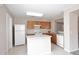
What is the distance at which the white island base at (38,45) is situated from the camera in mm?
3477

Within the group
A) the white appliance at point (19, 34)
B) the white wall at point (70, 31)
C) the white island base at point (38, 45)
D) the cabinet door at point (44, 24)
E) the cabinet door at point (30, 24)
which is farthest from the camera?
the cabinet door at point (44, 24)

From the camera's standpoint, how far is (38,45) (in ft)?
11.8

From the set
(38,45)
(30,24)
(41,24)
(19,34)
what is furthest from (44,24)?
(38,45)

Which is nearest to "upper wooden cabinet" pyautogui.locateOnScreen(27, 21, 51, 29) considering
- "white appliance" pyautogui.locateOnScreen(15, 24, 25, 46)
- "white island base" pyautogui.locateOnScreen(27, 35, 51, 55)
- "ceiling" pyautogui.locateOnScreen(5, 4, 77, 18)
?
"white appliance" pyautogui.locateOnScreen(15, 24, 25, 46)

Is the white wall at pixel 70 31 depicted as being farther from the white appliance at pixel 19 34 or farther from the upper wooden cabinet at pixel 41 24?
the upper wooden cabinet at pixel 41 24

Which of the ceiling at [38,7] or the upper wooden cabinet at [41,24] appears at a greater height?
the ceiling at [38,7]

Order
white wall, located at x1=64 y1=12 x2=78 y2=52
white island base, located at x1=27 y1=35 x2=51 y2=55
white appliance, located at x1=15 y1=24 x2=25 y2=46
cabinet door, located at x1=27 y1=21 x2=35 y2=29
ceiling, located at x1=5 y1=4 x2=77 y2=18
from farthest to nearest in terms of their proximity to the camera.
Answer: cabinet door, located at x1=27 y1=21 x2=35 y2=29 < white appliance, located at x1=15 y1=24 x2=25 y2=46 < white wall, located at x1=64 y1=12 x2=78 y2=52 < white island base, located at x1=27 y1=35 x2=51 y2=55 < ceiling, located at x1=5 y1=4 x2=77 y2=18

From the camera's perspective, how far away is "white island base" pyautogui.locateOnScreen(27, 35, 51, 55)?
3.48 metres

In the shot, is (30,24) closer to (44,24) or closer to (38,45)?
(44,24)

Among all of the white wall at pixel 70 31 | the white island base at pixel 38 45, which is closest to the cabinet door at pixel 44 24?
the white wall at pixel 70 31

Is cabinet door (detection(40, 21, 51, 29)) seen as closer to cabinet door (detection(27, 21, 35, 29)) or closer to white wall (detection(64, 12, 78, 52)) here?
cabinet door (detection(27, 21, 35, 29))

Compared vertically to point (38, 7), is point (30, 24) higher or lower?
lower
